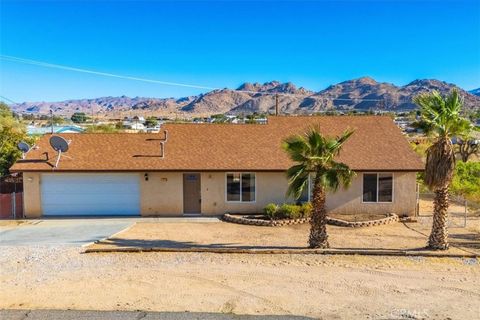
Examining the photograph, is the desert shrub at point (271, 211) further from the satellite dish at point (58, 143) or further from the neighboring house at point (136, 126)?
the neighboring house at point (136, 126)

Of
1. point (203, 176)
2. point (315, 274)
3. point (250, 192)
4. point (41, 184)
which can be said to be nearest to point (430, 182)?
point (315, 274)

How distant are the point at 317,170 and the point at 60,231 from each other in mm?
11477

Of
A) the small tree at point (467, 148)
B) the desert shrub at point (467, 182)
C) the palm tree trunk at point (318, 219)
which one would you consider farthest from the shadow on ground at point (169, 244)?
the small tree at point (467, 148)

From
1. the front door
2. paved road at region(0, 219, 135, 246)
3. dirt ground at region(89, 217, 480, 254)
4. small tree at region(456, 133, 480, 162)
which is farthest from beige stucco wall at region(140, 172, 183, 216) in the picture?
small tree at region(456, 133, 480, 162)

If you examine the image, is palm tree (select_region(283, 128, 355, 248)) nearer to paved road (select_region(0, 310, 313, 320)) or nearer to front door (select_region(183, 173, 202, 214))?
paved road (select_region(0, 310, 313, 320))

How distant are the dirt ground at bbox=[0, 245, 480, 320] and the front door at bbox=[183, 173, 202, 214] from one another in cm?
742

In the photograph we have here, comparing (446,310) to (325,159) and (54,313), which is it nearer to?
(325,159)

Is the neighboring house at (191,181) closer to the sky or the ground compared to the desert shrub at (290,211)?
closer to the sky

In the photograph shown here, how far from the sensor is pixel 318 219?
16.3 meters

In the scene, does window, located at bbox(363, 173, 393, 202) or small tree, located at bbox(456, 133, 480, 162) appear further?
small tree, located at bbox(456, 133, 480, 162)

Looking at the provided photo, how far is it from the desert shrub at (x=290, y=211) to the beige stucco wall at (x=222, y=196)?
4.19 ft

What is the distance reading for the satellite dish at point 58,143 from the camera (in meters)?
22.9

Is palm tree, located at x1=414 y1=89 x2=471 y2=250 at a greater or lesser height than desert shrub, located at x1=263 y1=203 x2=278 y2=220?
greater

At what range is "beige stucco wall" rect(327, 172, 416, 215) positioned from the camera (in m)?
22.4
